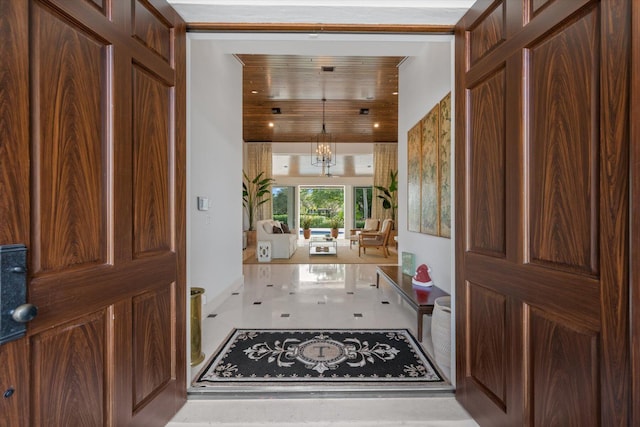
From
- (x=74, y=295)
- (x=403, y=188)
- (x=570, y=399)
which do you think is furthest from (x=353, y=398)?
(x=403, y=188)

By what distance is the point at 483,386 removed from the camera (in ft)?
5.45

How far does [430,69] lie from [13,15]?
3769mm

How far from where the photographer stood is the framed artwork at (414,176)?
13.7 ft

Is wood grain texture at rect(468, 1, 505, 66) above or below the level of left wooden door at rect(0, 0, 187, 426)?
above

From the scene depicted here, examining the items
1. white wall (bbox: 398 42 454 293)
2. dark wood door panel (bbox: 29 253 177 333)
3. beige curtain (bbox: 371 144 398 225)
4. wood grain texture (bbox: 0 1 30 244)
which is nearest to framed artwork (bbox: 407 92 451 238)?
white wall (bbox: 398 42 454 293)

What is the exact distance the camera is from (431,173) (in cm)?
369

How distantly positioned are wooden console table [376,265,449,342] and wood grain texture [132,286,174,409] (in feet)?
6.76

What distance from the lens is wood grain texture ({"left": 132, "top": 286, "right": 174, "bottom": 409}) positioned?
1458 mm

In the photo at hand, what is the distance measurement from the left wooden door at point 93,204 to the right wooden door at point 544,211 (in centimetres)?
172

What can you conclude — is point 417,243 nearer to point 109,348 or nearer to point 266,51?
point 266,51

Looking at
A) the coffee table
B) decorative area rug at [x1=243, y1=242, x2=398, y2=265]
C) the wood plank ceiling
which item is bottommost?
decorative area rug at [x1=243, y1=242, x2=398, y2=265]

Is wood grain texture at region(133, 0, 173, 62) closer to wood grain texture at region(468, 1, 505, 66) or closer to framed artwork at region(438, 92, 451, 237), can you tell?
wood grain texture at region(468, 1, 505, 66)

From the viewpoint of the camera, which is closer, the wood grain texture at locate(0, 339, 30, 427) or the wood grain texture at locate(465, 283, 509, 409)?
the wood grain texture at locate(0, 339, 30, 427)

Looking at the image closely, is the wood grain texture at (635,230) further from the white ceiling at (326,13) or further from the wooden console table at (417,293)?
the wooden console table at (417,293)
